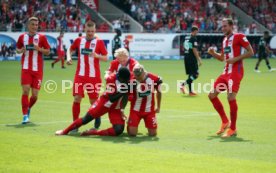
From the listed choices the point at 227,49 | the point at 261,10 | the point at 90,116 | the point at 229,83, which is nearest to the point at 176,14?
the point at 261,10

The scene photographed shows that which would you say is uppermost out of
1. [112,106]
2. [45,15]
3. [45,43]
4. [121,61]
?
[45,15]

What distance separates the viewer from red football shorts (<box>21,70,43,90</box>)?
15.4 metres

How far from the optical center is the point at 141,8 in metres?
53.1

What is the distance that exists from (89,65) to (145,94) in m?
1.79

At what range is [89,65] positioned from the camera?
14203 millimetres

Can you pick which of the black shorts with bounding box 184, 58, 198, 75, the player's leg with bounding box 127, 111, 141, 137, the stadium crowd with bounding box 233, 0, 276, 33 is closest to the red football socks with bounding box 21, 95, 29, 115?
the player's leg with bounding box 127, 111, 141, 137

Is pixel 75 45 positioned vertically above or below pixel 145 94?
above

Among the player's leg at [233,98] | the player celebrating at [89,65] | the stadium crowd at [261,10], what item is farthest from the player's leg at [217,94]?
the stadium crowd at [261,10]

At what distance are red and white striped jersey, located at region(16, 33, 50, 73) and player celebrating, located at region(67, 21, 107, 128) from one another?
5.51 ft

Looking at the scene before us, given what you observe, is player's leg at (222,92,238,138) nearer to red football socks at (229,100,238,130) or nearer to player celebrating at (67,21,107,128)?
red football socks at (229,100,238,130)

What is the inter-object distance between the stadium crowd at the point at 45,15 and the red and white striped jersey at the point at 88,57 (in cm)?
2876

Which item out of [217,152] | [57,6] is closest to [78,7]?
[57,6]

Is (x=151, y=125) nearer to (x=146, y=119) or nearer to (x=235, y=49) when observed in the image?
(x=146, y=119)

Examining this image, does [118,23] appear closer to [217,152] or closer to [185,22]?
[185,22]
